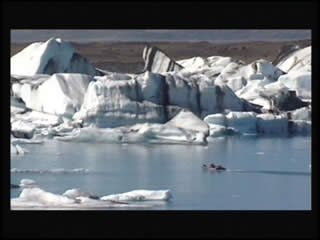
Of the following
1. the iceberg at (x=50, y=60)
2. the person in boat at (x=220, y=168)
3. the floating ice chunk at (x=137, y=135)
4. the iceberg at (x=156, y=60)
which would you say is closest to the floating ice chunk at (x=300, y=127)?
the person in boat at (x=220, y=168)

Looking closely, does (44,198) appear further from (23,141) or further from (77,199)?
(23,141)

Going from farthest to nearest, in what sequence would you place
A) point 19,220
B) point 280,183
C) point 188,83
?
point 188,83, point 280,183, point 19,220

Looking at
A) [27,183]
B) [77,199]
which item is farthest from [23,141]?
[77,199]

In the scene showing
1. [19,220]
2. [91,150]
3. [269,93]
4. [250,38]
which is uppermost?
[250,38]
